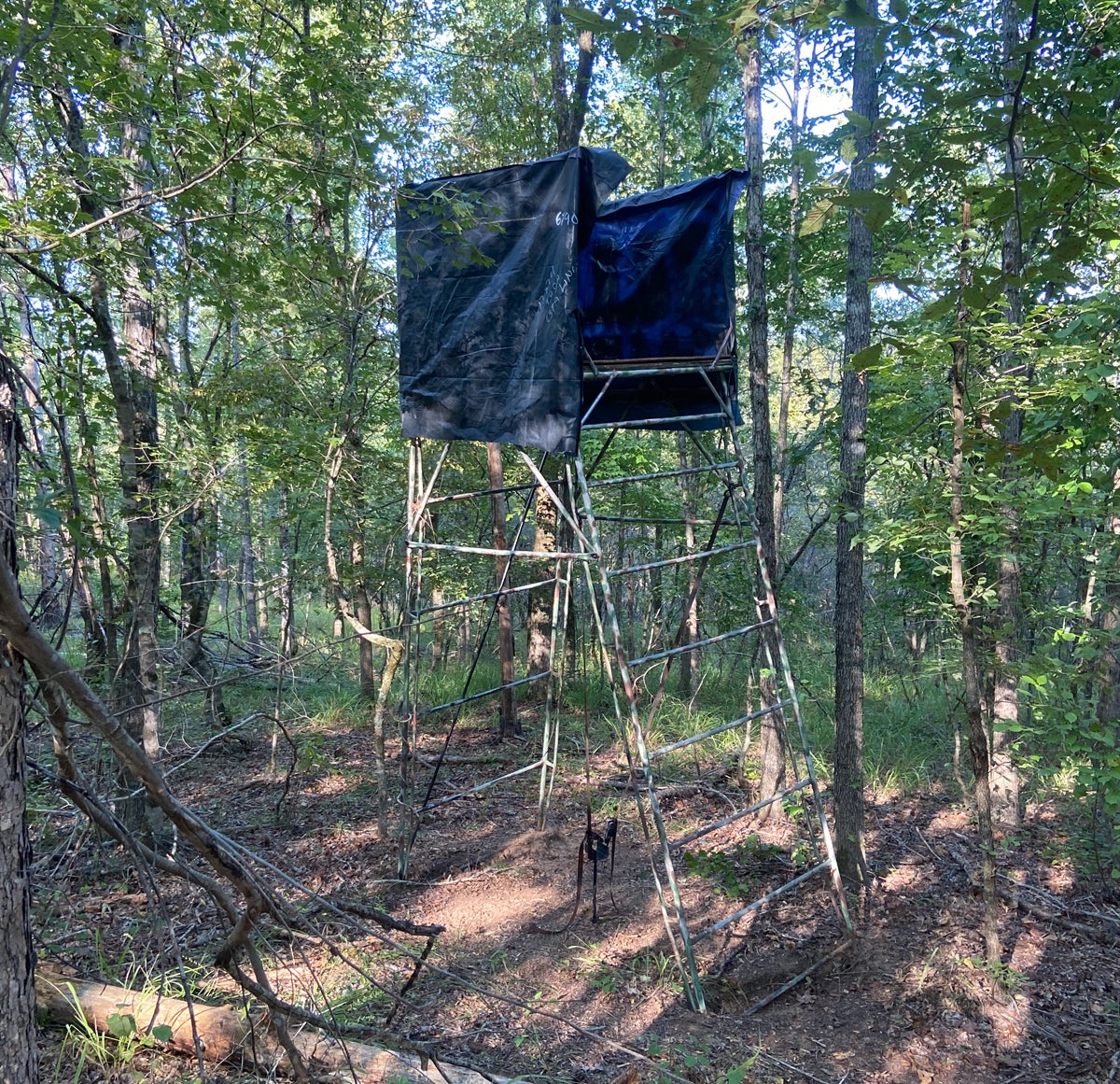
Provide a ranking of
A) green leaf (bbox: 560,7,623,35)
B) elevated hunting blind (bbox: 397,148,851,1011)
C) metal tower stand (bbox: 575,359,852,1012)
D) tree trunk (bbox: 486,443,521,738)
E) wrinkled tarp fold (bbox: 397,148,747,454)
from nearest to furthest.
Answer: green leaf (bbox: 560,7,623,35), metal tower stand (bbox: 575,359,852,1012), elevated hunting blind (bbox: 397,148,851,1011), wrinkled tarp fold (bbox: 397,148,747,454), tree trunk (bbox: 486,443,521,738)

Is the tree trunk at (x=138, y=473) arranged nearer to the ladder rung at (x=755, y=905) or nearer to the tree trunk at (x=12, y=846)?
the tree trunk at (x=12, y=846)

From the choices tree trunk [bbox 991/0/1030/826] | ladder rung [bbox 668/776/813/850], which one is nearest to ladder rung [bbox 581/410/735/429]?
tree trunk [bbox 991/0/1030/826]

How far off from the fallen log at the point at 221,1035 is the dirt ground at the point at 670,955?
114mm

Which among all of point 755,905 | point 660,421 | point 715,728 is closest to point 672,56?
point 660,421

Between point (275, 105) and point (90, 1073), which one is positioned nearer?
point (90, 1073)

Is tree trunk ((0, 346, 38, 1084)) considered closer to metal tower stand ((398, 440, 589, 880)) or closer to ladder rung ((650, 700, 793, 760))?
ladder rung ((650, 700, 793, 760))

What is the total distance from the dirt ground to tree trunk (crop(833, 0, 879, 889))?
0.59 metres

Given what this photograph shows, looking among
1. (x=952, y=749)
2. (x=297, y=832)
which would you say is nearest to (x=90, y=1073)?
(x=297, y=832)

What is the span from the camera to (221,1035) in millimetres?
3191

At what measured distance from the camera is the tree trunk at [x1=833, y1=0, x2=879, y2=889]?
5094 mm

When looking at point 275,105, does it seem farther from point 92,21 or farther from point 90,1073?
point 90,1073

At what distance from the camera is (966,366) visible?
387 centimetres

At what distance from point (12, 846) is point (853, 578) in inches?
191

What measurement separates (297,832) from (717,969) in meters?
3.70
